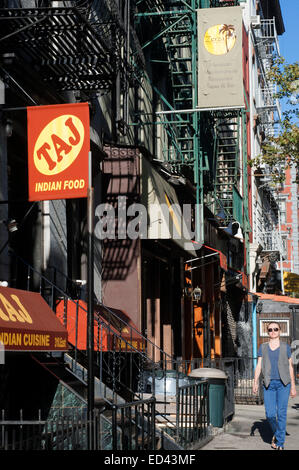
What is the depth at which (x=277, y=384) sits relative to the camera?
10555 mm

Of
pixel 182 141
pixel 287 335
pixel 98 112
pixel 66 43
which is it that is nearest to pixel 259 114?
pixel 287 335

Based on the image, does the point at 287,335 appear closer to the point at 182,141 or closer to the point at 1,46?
the point at 182,141

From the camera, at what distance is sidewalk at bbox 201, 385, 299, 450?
11499 mm

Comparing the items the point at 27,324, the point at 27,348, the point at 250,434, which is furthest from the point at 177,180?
the point at 27,348

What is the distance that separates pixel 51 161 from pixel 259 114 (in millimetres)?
34441

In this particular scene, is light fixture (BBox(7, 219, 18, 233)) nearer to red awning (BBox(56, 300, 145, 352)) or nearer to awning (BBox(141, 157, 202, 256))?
red awning (BBox(56, 300, 145, 352))

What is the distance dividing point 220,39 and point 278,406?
416 inches

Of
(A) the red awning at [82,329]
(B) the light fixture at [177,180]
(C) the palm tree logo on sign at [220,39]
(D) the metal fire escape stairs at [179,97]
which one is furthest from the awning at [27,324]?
(C) the palm tree logo on sign at [220,39]

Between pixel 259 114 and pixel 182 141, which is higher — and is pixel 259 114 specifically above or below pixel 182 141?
above

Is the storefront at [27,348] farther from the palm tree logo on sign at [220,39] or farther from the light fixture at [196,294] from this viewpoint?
the light fixture at [196,294]

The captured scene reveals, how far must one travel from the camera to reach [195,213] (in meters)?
21.9

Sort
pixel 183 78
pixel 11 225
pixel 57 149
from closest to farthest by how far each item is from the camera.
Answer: pixel 57 149 < pixel 11 225 < pixel 183 78

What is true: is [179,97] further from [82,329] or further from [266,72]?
[266,72]
